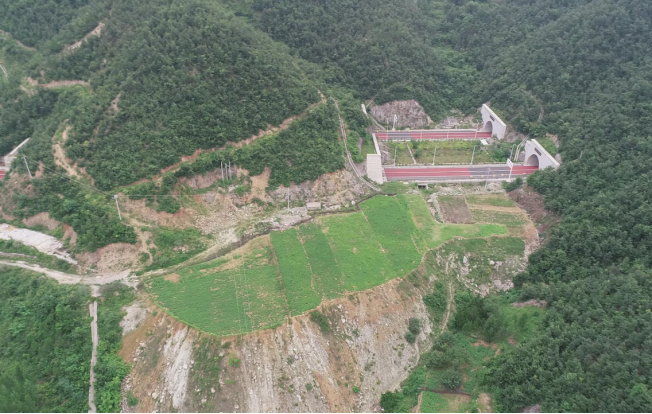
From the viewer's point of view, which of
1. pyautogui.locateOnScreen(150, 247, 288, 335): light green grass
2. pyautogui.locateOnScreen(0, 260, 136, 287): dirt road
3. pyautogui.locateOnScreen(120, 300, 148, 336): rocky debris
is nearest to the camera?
pyautogui.locateOnScreen(150, 247, 288, 335): light green grass

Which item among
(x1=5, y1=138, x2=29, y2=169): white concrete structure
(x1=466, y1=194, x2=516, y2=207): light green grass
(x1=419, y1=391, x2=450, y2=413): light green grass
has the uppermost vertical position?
(x1=466, y1=194, x2=516, y2=207): light green grass

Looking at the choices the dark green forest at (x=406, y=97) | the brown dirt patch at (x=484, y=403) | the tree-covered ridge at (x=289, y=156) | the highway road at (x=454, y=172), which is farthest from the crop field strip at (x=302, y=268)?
the brown dirt patch at (x=484, y=403)

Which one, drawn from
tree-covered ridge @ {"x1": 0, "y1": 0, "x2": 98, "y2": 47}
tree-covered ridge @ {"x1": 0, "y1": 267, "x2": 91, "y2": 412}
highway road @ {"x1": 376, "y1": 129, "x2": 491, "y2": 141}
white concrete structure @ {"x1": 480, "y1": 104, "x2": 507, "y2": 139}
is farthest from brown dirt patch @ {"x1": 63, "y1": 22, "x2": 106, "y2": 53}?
white concrete structure @ {"x1": 480, "y1": 104, "x2": 507, "y2": 139}

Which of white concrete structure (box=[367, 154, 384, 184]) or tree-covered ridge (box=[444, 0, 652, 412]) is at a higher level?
tree-covered ridge (box=[444, 0, 652, 412])

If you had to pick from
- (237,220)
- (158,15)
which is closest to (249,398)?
(237,220)

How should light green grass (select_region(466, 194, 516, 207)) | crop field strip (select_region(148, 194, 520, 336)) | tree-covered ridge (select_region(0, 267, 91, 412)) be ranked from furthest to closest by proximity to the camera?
1. light green grass (select_region(466, 194, 516, 207))
2. crop field strip (select_region(148, 194, 520, 336))
3. tree-covered ridge (select_region(0, 267, 91, 412))

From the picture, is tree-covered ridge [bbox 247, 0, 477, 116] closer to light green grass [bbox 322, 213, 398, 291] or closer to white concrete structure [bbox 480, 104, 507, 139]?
white concrete structure [bbox 480, 104, 507, 139]
